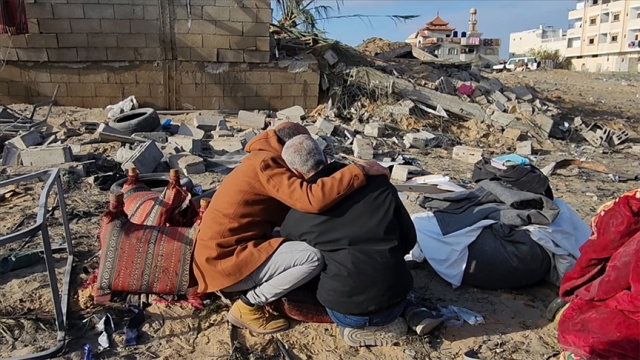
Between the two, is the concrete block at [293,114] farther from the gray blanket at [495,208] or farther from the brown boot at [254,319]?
the brown boot at [254,319]

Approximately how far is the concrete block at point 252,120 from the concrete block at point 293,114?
0.79 metres

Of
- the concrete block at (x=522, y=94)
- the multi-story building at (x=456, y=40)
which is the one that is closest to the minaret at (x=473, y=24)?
the multi-story building at (x=456, y=40)

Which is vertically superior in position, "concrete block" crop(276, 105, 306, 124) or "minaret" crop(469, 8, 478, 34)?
"minaret" crop(469, 8, 478, 34)

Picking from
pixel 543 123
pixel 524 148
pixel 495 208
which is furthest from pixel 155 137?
pixel 543 123

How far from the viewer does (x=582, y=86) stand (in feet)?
73.0

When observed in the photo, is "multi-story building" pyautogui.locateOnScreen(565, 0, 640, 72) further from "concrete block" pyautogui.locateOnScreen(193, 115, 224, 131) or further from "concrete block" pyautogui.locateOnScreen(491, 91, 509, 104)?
"concrete block" pyautogui.locateOnScreen(193, 115, 224, 131)

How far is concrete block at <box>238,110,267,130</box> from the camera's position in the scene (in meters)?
9.61

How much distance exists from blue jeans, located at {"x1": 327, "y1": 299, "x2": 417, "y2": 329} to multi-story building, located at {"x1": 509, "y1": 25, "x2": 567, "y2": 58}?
208 feet

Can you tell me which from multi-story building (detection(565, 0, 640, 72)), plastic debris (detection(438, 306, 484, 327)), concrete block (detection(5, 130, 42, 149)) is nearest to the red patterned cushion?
plastic debris (detection(438, 306, 484, 327))

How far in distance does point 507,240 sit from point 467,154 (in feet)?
16.5

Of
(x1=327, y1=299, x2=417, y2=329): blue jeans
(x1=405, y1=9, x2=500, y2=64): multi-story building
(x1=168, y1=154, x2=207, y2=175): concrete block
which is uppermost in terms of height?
(x1=405, y1=9, x2=500, y2=64): multi-story building

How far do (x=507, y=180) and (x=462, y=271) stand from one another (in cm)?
90

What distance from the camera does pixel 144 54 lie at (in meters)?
10.0

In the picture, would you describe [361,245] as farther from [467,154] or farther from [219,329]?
[467,154]
